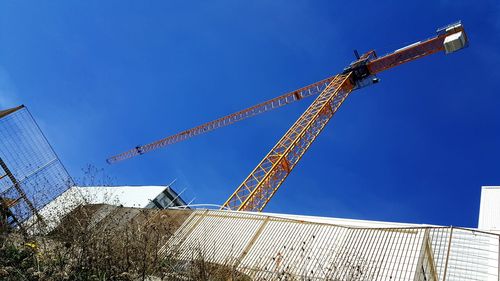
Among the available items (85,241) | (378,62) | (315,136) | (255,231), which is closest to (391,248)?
(255,231)

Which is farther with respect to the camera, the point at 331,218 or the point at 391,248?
the point at 331,218

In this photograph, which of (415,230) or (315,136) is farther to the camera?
(315,136)

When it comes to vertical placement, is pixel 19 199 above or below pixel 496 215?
below

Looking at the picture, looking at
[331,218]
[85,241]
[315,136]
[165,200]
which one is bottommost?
[85,241]

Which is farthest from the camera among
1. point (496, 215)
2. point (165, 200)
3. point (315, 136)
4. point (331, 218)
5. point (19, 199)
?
point (315, 136)

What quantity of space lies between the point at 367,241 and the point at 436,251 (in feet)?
8.25

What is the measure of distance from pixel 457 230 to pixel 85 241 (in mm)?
12591

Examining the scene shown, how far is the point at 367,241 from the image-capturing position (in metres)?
11.6

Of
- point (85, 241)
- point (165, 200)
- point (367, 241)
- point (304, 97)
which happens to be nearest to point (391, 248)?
point (367, 241)

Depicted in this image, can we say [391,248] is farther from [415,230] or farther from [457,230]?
[457,230]

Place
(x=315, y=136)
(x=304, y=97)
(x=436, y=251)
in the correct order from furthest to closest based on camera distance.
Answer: (x=304, y=97)
(x=315, y=136)
(x=436, y=251)

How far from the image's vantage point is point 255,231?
46.8 feet

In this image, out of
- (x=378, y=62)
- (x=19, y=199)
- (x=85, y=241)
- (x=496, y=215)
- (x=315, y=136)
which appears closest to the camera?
(x=85, y=241)

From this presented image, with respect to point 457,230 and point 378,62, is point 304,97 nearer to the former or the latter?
point 378,62
